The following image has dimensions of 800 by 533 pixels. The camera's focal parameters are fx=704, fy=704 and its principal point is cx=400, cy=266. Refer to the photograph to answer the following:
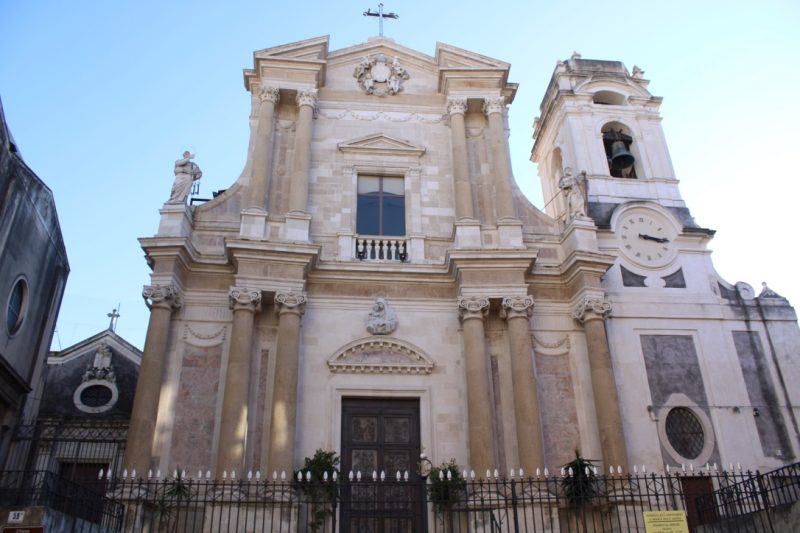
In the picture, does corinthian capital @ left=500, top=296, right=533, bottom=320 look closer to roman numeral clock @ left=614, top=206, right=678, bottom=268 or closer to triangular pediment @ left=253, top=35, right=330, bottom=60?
roman numeral clock @ left=614, top=206, right=678, bottom=268

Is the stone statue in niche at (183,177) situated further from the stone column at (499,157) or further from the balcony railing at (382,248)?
the stone column at (499,157)

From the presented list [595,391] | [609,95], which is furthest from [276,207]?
[609,95]

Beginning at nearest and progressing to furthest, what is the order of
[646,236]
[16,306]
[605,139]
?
[16,306], [646,236], [605,139]

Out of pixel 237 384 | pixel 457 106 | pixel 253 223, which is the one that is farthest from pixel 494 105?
pixel 237 384

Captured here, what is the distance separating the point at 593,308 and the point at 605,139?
20.1 ft

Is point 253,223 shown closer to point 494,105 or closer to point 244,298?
point 244,298

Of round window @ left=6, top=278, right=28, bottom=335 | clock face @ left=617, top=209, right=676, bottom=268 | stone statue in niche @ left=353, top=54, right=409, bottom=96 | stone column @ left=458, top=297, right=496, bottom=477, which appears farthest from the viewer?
stone statue in niche @ left=353, top=54, right=409, bottom=96

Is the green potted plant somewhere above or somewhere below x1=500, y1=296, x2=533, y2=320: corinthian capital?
below

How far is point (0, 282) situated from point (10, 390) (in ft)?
7.60

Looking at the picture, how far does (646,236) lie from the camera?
1592 cm

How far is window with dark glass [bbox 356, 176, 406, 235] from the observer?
51.2 feet

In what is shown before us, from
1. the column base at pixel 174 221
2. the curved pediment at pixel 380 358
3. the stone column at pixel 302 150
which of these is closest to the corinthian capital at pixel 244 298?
the column base at pixel 174 221

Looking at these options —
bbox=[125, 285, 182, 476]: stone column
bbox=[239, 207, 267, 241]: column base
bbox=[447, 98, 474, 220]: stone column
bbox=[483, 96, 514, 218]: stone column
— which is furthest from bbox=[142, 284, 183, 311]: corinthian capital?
bbox=[483, 96, 514, 218]: stone column

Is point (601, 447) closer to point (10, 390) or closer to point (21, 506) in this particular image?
point (21, 506)
